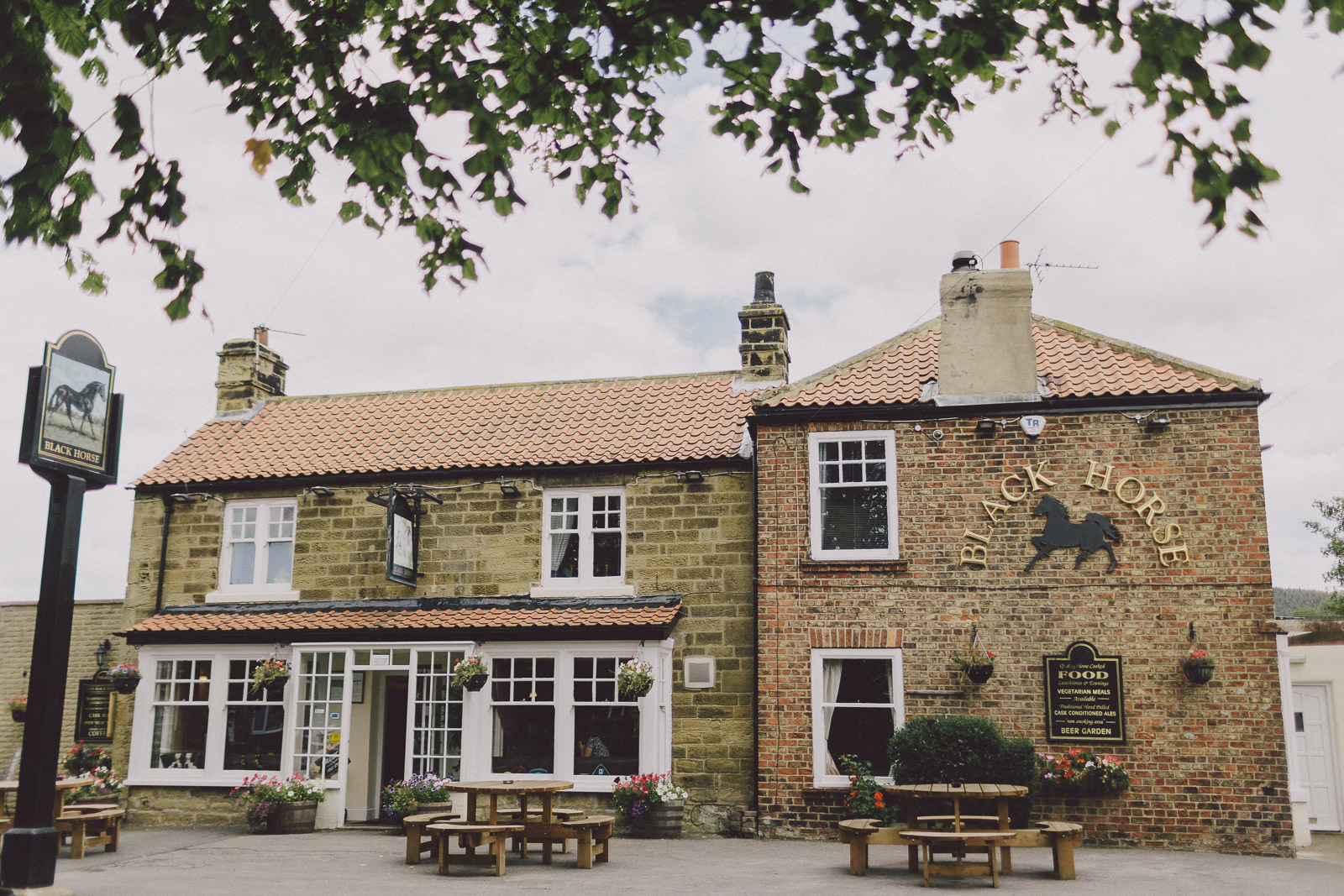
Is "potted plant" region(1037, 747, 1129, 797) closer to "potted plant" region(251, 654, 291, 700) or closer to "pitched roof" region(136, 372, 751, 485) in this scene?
"pitched roof" region(136, 372, 751, 485)

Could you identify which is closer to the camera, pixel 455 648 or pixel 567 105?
pixel 567 105

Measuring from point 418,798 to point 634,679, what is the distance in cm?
334

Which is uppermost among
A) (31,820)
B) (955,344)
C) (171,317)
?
(955,344)

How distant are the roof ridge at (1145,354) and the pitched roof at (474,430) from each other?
4643 millimetres

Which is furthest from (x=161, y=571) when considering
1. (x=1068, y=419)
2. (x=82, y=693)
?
(x=1068, y=419)

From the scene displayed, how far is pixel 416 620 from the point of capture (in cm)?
1620

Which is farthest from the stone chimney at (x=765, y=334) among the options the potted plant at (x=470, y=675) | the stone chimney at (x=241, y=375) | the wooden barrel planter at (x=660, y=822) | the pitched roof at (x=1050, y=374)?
the stone chimney at (x=241, y=375)

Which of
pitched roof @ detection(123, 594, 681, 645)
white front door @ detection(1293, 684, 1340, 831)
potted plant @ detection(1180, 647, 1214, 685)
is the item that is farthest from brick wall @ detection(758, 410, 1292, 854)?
white front door @ detection(1293, 684, 1340, 831)

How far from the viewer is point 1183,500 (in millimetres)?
14344

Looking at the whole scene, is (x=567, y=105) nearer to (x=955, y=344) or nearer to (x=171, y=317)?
(x=171, y=317)

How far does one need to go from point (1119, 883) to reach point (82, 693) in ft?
50.1

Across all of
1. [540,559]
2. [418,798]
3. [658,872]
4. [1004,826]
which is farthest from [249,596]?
[1004,826]

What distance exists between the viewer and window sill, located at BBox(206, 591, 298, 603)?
17328mm

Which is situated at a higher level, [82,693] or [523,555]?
[523,555]
